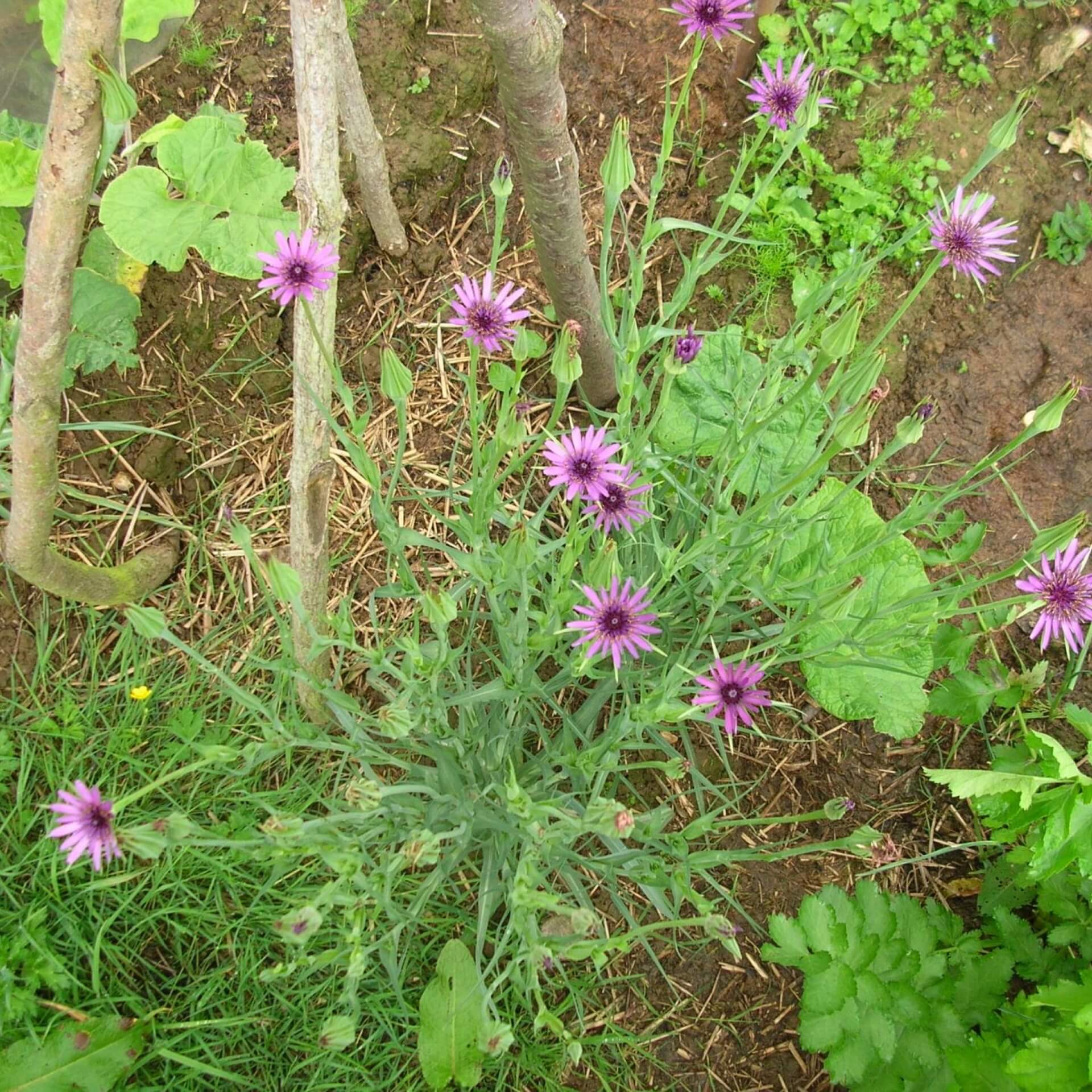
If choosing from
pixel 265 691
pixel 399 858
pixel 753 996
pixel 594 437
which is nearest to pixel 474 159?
pixel 594 437

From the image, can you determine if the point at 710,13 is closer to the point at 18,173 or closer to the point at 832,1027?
the point at 18,173

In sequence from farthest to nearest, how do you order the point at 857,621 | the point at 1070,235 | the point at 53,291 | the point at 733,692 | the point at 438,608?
the point at 1070,235, the point at 857,621, the point at 53,291, the point at 733,692, the point at 438,608

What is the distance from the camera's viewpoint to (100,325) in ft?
8.24

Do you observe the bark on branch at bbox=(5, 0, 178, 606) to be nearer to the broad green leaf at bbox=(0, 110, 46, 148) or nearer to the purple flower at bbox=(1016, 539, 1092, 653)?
the broad green leaf at bbox=(0, 110, 46, 148)

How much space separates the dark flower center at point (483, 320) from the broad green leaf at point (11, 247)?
134 cm

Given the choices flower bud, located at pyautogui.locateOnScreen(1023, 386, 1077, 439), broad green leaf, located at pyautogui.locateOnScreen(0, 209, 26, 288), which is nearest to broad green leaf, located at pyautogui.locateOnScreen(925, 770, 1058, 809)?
flower bud, located at pyautogui.locateOnScreen(1023, 386, 1077, 439)

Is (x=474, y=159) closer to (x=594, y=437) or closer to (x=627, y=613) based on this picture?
(x=594, y=437)

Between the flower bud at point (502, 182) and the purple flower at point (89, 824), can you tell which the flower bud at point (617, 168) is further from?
the purple flower at point (89, 824)

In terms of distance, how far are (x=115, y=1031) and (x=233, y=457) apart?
145 cm

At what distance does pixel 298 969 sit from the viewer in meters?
2.34

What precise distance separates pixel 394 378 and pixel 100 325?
120cm

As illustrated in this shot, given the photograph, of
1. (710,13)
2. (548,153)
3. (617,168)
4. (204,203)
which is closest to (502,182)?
(617,168)

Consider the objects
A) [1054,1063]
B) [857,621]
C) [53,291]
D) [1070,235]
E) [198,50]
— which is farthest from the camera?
[1070,235]

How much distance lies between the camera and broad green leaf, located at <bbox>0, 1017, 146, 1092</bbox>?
2180mm
